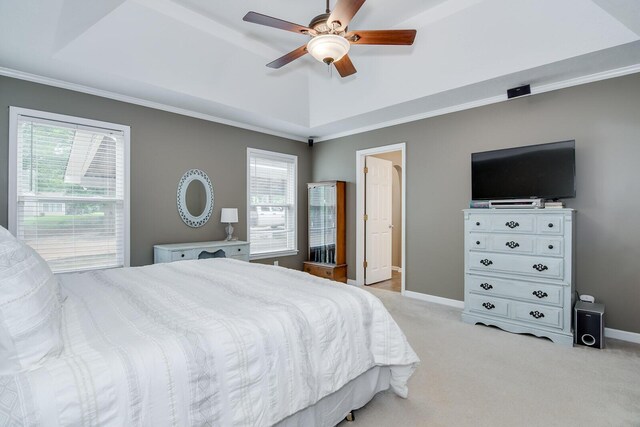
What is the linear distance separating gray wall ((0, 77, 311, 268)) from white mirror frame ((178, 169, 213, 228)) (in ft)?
0.21

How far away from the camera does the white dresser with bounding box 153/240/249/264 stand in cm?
372

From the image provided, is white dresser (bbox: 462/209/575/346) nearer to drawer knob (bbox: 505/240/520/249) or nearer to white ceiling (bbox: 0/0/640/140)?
drawer knob (bbox: 505/240/520/249)

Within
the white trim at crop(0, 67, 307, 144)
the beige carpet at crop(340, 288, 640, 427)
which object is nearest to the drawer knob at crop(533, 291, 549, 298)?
the beige carpet at crop(340, 288, 640, 427)

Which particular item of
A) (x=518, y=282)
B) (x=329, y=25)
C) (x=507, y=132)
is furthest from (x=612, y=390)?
(x=329, y=25)

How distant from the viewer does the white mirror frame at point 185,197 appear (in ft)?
13.9

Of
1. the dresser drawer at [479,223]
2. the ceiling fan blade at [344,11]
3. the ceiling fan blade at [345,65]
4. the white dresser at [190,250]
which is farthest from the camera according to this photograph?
the white dresser at [190,250]

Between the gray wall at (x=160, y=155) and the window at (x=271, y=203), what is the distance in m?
0.17

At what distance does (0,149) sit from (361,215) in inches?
175

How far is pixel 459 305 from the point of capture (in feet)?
13.3

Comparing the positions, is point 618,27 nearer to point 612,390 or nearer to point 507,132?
point 507,132

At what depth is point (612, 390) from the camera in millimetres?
2182

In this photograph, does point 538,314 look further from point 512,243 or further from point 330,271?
point 330,271

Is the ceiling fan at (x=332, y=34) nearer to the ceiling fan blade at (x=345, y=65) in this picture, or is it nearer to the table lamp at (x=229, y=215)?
the ceiling fan blade at (x=345, y=65)

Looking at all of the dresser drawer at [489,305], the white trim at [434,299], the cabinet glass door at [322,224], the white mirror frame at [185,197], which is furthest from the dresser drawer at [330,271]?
the dresser drawer at [489,305]
